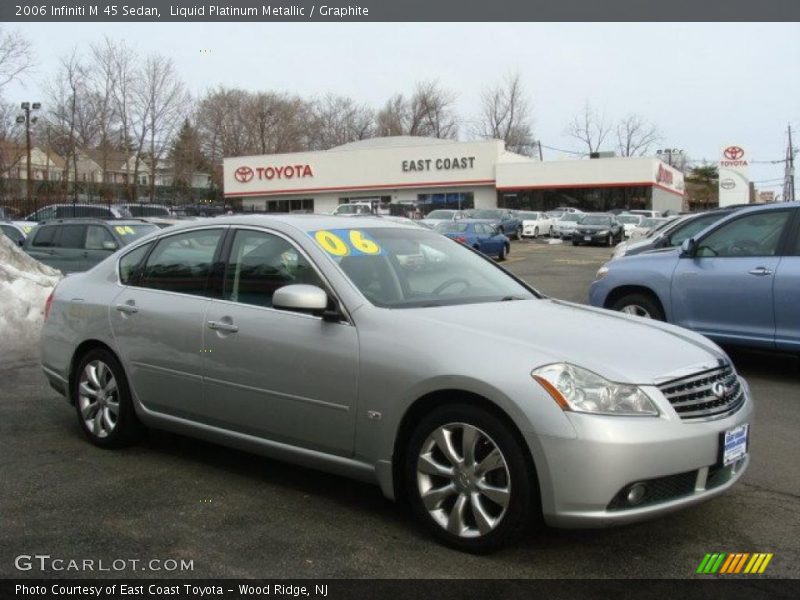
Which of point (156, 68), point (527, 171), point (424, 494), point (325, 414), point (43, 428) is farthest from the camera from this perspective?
point (156, 68)

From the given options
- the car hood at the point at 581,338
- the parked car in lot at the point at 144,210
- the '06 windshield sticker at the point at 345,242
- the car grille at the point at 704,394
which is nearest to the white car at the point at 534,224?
the parked car in lot at the point at 144,210

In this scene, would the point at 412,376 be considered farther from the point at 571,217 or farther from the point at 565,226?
the point at 571,217

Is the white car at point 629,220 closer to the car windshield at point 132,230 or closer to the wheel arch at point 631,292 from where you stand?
the car windshield at point 132,230

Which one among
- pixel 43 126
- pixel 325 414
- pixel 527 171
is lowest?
pixel 325 414

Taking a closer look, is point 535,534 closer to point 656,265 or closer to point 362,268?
point 362,268

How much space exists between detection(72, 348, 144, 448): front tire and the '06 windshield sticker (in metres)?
1.75

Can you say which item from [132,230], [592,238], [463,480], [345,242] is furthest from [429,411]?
[592,238]

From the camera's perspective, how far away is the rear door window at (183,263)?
4.93 meters

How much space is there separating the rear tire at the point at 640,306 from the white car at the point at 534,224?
31796 millimetres

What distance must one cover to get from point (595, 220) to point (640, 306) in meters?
27.7

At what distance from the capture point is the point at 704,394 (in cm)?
372
